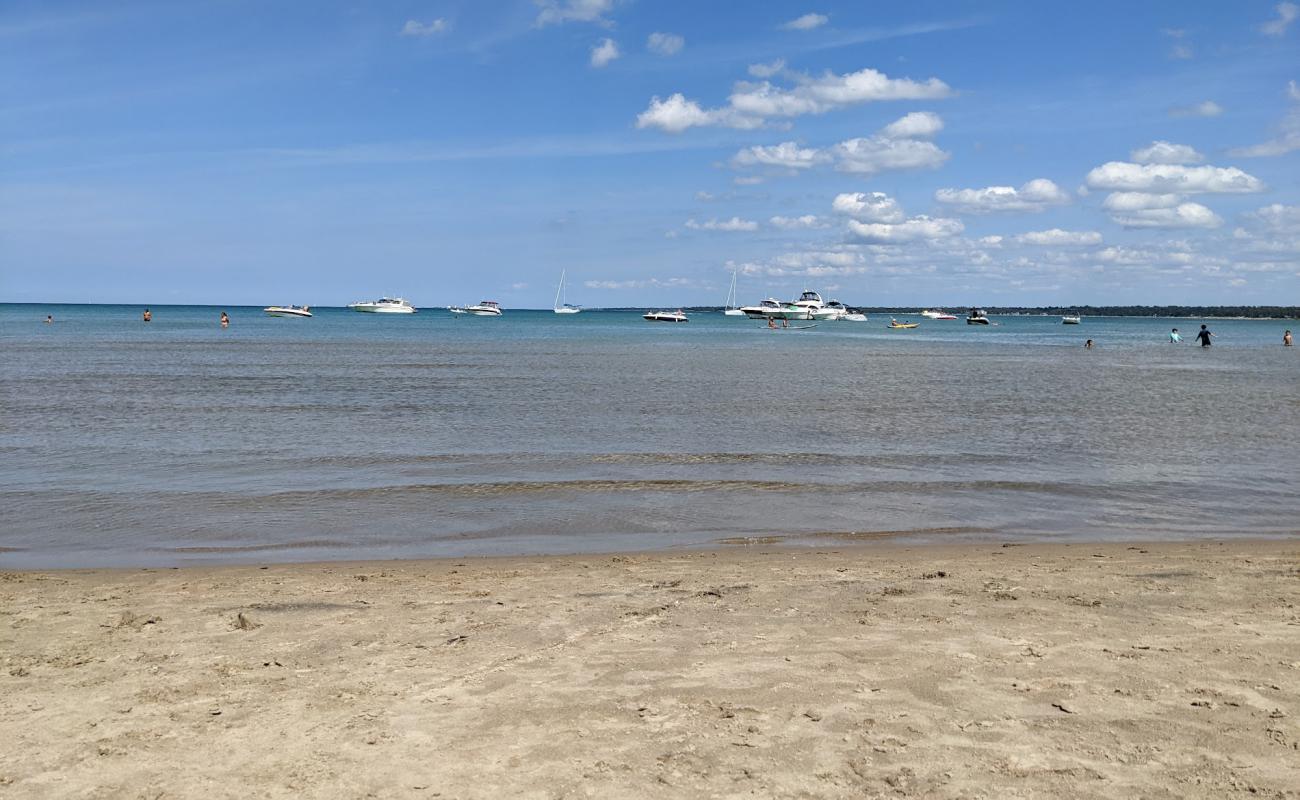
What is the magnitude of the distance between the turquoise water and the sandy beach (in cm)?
277

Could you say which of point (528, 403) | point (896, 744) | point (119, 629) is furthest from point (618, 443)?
point (896, 744)

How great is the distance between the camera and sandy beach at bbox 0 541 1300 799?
5.42 m

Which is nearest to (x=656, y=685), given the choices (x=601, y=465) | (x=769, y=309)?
(x=601, y=465)

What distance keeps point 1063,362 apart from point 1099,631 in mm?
60089

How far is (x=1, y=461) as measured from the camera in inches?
731

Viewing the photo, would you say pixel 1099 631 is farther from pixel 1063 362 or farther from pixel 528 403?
pixel 1063 362

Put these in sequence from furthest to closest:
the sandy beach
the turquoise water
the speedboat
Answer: the speedboat → the turquoise water → the sandy beach

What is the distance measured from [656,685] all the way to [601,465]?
12.0 metres

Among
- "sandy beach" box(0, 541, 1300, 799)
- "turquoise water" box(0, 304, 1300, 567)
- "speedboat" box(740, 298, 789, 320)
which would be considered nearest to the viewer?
"sandy beach" box(0, 541, 1300, 799)

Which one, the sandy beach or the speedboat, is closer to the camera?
the sandy beach

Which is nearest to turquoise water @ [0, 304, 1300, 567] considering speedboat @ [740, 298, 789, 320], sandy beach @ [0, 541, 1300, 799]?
sandy beach @ [0, 541, 1300, 799]

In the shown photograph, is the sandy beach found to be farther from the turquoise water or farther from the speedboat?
the speedboat

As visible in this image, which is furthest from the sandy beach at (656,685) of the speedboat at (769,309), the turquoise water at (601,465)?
the speedboat at (769,309)

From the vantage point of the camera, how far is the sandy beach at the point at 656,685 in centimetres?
542
